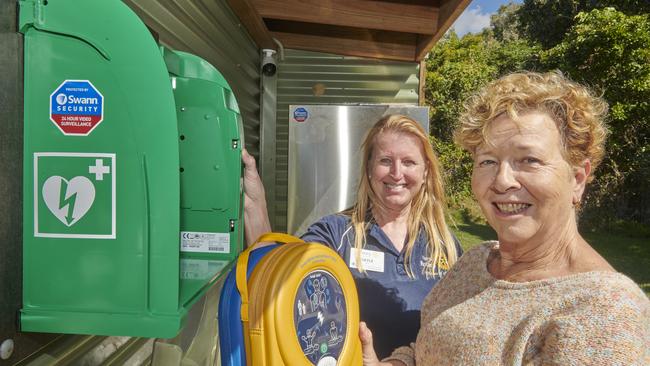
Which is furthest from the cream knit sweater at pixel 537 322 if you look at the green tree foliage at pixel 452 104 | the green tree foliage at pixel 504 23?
the green tree foliage at pixel 504 23

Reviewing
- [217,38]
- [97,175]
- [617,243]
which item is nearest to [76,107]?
[97,175]

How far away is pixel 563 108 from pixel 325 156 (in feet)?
10.4

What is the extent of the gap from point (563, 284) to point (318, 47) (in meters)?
4.15

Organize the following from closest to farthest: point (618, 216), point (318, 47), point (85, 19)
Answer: point (85, 19) < point (318, 47) < point (618, 216)

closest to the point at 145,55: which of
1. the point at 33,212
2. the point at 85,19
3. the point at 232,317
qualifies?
the point at 85,19

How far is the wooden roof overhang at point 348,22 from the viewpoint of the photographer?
401 cm

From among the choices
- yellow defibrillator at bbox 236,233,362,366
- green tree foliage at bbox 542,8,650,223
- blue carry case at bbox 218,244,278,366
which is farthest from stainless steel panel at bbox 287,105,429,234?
green tree foliage at bbox 542,8,650,223

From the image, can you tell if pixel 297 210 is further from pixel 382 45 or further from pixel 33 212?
pixel 33 212

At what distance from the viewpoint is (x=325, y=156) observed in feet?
14.4

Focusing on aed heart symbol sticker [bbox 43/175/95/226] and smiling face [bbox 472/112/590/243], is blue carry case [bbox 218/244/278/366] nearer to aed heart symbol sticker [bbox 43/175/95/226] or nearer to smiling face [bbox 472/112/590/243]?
aed heart symbol sticker [bbox 43/175/95/226]

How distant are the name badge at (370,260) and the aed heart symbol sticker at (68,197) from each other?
1.19m

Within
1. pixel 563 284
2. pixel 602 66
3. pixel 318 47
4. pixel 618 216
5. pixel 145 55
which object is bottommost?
pixel 618 216

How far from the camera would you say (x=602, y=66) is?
11.8 metres

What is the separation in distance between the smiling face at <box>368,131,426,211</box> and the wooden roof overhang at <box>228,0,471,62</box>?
176 centimetres
